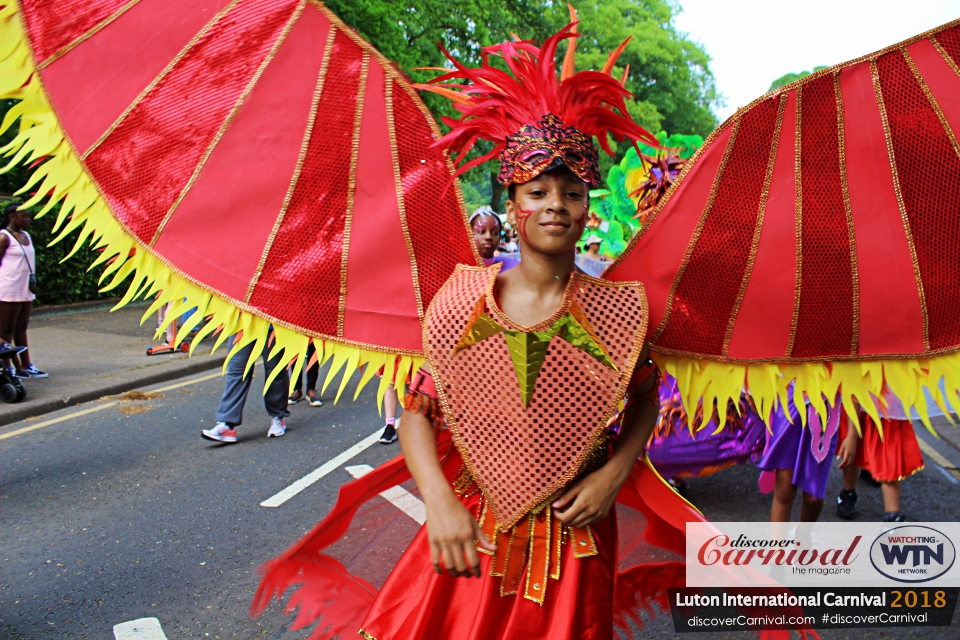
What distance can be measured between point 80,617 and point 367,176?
2705mm

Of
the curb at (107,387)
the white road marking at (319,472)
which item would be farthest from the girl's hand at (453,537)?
the curb at (107,387)

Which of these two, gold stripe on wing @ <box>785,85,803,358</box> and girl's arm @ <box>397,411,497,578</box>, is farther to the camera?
gold stripe on wing @ <box>785,85,803,358</box>

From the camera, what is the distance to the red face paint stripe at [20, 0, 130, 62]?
2002 millimetres

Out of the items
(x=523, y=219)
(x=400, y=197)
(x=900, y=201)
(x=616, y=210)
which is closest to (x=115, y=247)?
(x=400, y=197)

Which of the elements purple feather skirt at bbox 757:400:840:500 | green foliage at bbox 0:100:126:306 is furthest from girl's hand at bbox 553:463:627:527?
green foliage at bbox 0:100:126:306

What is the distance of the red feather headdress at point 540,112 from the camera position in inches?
73.5

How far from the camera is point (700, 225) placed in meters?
2.21

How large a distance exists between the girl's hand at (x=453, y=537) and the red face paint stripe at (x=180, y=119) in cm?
116

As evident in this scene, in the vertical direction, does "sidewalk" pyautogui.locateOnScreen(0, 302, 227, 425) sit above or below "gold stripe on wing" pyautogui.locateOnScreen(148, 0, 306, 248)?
below

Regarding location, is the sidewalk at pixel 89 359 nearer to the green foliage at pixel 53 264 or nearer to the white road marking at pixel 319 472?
the green foliage at pixel 53 264

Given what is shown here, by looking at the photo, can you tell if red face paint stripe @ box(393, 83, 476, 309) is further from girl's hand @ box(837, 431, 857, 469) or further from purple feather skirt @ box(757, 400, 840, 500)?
girl's hand @ box(837, 431, 857, 469)

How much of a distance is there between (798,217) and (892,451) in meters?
2.72

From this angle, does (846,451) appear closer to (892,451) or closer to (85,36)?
(892,451)

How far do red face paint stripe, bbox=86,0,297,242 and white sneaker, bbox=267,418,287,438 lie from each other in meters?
4.82
